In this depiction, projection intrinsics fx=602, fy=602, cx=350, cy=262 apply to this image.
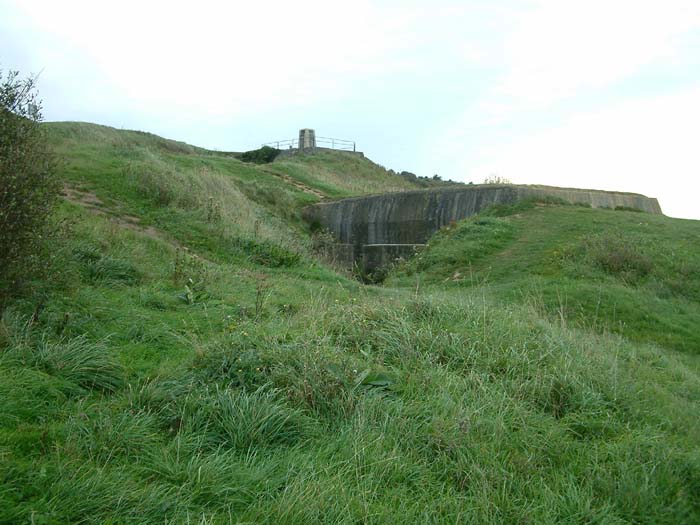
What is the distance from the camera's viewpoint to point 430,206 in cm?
1906

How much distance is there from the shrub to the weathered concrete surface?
1414cm

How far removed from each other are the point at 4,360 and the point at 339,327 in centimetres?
276

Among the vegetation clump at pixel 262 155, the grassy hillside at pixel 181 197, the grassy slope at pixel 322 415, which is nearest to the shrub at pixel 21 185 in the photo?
the grassy slope at pixel 322 415

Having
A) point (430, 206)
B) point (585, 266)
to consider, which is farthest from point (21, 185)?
point (430, 206)

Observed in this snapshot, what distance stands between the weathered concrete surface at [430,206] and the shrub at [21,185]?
A: 14136 millimetres

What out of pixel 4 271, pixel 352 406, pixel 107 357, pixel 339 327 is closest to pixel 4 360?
pixel 107 357

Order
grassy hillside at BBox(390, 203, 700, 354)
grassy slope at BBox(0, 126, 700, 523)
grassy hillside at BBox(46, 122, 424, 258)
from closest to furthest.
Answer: grassy slope at BBox(0, 126, 700, 523) < grassy hillside at BBox(390, 203, 700, 354) < grassy hillside at BBox(46, 122, 424, 258)

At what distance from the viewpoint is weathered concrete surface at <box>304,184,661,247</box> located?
18.4 m

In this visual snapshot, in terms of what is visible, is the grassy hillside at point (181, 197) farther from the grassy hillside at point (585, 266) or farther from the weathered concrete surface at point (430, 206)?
the grassy hillside at point (585, 266)

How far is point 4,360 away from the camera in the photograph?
12.6 feet

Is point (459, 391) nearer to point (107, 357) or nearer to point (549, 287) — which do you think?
point (107, 357)

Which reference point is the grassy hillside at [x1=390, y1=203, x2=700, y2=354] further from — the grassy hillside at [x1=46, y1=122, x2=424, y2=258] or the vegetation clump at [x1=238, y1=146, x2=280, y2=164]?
the vegetation clump at [x1=238, y1=146, x2=280, y2=164]

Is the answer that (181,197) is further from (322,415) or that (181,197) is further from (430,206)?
(322,415)

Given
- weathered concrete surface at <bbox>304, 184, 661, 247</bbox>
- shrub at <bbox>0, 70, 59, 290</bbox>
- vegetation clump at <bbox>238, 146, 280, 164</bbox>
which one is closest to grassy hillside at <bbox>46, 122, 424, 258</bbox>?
weathered concrete surface at <bbox>304, 184, 661, 247</bbox>
